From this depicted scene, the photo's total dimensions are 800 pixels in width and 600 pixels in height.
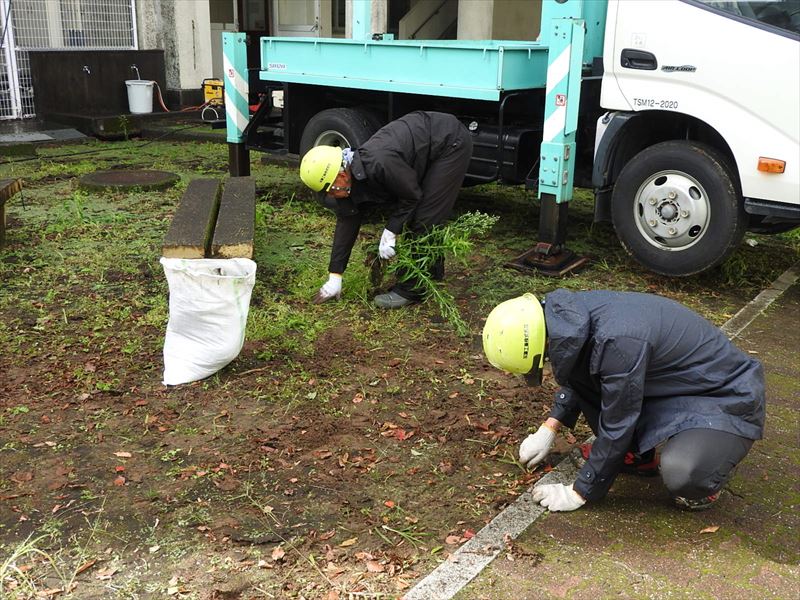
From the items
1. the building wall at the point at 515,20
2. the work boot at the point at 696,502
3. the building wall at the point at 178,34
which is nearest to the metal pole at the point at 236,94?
the building wall at the point at 178,34

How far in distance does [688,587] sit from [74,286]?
4.51 meters

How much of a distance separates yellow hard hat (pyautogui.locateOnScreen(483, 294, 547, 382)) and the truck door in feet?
10.4

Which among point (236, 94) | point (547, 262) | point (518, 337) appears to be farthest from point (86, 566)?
point (236, 94)

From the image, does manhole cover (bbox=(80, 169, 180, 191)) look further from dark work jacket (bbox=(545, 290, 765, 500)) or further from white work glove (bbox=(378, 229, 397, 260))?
dark work jacket (bbox=(545, 290, 765, 500))

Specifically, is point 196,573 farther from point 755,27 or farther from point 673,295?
point 755,27

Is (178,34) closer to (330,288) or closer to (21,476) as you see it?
(330,288)

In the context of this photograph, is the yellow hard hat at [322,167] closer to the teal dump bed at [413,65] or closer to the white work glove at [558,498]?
the teal dump bed at [413,65]

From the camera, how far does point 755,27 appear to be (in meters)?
5.23

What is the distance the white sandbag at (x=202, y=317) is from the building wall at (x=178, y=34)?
34.1 ft

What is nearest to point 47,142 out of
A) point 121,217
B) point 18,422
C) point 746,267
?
point 121,217

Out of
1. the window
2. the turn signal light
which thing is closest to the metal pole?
the window

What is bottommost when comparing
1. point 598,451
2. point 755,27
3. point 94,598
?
point 94,598

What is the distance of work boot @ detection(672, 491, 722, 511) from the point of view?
3.12m

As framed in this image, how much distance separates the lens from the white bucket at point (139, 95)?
42.5 feet
